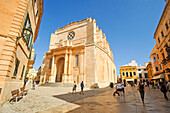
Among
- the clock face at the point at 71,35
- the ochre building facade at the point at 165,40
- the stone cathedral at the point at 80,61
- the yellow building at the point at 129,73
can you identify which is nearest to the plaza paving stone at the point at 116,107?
the ochre building facade at the point at 165,40

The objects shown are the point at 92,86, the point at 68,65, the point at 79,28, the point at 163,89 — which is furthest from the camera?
the point at 79,28

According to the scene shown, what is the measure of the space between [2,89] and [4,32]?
3.21 meters

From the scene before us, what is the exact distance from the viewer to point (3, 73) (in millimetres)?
4453

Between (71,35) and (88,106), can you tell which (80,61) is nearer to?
(71,35)

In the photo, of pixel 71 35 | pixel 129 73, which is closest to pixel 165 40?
pixel 71 35

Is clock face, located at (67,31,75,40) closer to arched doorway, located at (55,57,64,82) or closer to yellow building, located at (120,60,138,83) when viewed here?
arched doorway, located at (55,57,64,82)

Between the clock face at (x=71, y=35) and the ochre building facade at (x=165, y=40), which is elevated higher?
the clock face at (x=71, y=35)

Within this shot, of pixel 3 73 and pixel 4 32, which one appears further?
pixel 4 32

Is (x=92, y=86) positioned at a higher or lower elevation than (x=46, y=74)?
lower

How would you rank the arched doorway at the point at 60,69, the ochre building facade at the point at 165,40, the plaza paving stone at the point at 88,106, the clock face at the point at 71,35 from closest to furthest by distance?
the plaza paving stone at the point at 88,106 → the ochre building facade at the point at 165,40 → the arched doorway at the point at 60,69 → the clock face at the point at 71,35

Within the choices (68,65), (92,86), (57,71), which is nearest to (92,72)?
(92,86)

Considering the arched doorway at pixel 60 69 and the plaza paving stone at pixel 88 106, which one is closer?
the plaza paving stone at pixel 88 106

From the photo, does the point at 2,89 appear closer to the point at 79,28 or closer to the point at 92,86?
the point at 92,86

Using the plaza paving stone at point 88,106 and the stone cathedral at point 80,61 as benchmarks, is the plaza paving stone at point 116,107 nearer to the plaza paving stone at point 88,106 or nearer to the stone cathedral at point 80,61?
the plaza paving stone at point 88,106
